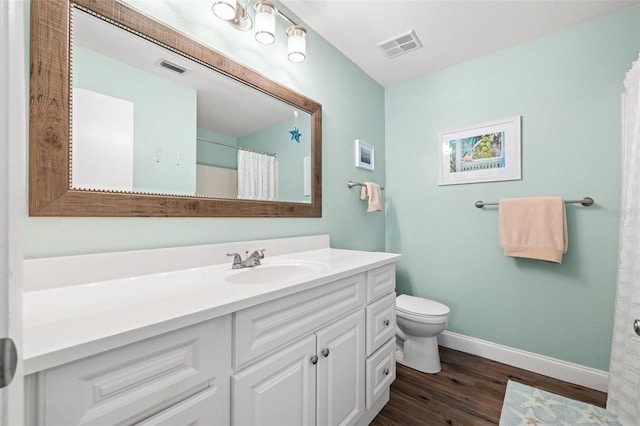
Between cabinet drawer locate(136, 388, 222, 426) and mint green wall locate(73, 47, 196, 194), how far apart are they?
0.77 meters

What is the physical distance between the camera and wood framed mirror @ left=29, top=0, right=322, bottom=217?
81cm

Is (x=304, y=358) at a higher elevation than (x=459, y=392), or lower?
higher

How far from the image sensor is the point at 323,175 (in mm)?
1883

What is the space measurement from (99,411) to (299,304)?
1.83 feet

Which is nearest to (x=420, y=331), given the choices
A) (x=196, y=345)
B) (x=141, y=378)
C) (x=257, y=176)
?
(x=257, y=176)

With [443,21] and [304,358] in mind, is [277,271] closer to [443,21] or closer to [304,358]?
[304,358]

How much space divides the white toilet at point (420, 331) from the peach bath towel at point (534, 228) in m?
0.67

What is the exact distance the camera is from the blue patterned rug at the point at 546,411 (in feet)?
4.58

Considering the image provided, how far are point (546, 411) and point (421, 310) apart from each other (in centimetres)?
79

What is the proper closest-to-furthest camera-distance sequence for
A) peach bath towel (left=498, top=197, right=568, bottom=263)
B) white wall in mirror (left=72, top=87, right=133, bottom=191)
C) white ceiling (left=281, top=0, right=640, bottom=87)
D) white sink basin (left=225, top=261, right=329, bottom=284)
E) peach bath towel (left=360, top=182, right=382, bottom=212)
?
white wall in mirror (left=72, top=87, right=133, bottom=191), white sink basin (left=225, top=261, right=329, bottom=284), white ceiling (left=281, top=0, right=640, bottom=87), peach bath towel (left=498, top=197, right=568, bottom=263), peach bath towel (left=360, top=182, right=382, bottom=212)

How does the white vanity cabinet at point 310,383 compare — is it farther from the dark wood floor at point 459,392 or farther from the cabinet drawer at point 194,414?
the dark wood floor at point 459,392

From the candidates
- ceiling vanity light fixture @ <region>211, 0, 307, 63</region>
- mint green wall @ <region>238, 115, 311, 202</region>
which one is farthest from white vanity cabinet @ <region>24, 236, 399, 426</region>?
ceiling vanity light fixture @ <region>211, 0, 307, 63</region>

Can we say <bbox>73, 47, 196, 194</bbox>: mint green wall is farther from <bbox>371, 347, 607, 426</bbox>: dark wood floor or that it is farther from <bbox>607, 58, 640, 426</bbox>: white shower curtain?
<bbox>607, 58, 640, 426</bbox>: white shower curtain

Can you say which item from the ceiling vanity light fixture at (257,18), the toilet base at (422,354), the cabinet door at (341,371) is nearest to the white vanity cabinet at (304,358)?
the cabinet door at (341,371)
